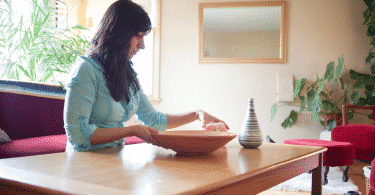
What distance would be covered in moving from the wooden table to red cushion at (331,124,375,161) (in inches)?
77.3

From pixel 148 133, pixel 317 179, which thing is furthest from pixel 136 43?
pixel 317 179

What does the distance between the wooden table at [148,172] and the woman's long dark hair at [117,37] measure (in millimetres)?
313

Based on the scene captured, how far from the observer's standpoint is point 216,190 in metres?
0.60

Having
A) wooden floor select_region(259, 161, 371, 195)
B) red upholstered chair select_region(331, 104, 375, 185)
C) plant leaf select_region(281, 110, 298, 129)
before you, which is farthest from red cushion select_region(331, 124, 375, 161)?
plant leaf select_region(281, 110, 298, 129)

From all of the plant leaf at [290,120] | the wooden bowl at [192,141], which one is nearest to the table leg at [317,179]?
the wooden bowl at [192,141]

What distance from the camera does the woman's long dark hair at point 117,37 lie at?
120 cm

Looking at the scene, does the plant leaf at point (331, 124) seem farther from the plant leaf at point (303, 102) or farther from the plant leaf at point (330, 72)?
the plant leaf at point (330, 72)

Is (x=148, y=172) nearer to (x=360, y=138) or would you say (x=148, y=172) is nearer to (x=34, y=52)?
(x=34, y=52)

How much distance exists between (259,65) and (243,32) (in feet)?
1.57

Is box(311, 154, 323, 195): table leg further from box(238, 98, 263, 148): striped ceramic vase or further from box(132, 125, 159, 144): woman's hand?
box(132, 125, 159, 144): woman's hand

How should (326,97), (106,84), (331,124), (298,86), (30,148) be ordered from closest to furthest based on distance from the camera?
(106,84), (30,148), (331,124), (298,86), (326,97)

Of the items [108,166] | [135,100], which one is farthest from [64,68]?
[108,166]

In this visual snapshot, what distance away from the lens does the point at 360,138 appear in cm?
271

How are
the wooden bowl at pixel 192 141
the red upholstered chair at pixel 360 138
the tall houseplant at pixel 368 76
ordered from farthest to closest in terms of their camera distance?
the tall houseplant at pixel 368 76 → the red upholstered chair at pixel 360 138 → the wooden bowl at pixel 192 141
